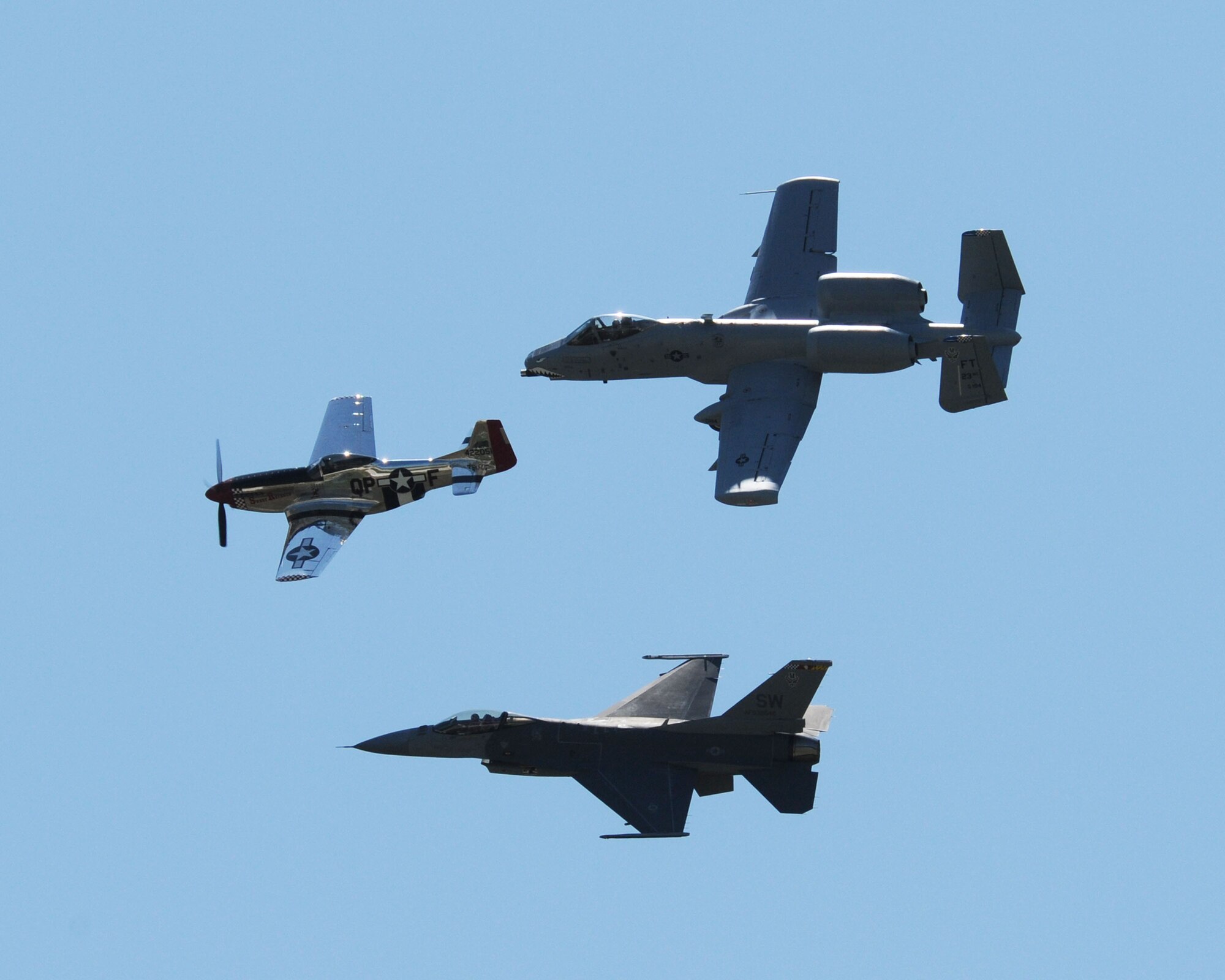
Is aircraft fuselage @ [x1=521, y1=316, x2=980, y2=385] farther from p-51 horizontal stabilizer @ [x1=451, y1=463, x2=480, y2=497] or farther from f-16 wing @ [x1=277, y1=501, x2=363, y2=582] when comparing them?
f-16 wing @ [x1=277, y1=501, x2=363, y2=582]

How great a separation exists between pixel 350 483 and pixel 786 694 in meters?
10.1

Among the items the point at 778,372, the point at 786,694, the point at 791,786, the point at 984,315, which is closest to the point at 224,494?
the point at 778,372

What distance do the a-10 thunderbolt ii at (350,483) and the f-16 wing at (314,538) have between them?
0.06 feet

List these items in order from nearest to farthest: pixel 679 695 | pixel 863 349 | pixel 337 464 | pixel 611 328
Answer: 1. pixel 679 695
2. pixel 863 349
3. pixel 337 464
4. pixel 611 328

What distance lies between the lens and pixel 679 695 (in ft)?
141

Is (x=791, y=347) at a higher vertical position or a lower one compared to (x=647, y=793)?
higher

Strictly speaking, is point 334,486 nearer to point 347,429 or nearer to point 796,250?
point 347,429

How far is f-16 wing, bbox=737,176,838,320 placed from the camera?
152ft

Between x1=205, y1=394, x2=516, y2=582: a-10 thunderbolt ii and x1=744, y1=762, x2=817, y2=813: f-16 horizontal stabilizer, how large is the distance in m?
8.92

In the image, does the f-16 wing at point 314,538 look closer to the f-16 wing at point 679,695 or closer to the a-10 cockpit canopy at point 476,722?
the a-10 cockpit canopy at point 476,722

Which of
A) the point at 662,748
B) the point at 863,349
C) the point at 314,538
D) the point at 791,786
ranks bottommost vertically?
the point at 791,786

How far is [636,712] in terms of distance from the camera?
140 feet

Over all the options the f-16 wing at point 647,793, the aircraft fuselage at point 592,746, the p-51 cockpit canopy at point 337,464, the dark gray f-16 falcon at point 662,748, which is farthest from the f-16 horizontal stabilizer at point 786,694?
the p-51 cockpit canopy at point 337,464

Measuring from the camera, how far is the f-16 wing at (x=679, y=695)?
42531 mm
